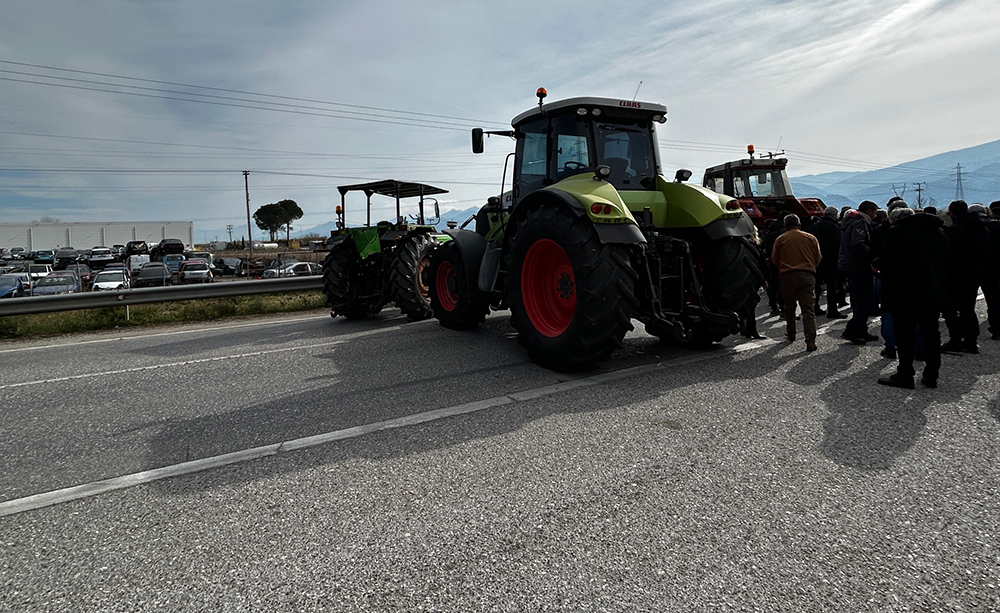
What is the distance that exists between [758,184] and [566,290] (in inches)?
366

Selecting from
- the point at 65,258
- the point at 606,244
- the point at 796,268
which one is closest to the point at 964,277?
the point at 796,268

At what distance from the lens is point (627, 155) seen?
20.9ft

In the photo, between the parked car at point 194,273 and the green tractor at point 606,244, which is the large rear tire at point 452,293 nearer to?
the green tractor at point 606,244

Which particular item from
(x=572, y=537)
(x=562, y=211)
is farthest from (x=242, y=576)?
(x=562, y=211)

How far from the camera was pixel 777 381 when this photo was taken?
4.88 metres

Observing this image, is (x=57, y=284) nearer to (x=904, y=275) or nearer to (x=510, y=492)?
(x=510, y=492)

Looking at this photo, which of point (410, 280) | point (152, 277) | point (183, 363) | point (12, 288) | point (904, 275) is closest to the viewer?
point (904, 275)

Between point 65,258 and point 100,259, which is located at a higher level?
point 65,258

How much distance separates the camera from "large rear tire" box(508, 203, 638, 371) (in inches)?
195

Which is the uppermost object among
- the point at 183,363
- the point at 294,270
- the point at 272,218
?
the point at 272,218

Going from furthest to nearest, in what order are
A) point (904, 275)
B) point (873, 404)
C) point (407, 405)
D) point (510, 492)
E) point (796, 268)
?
point (796, 268) < point (904, 275) < point (407, 405) < point (873, 404) < point (510, 492)

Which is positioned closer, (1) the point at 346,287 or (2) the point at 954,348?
(2) the point at 954,348

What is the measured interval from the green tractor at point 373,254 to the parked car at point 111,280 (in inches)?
484

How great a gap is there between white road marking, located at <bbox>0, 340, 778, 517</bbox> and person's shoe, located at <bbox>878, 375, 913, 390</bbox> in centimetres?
183
